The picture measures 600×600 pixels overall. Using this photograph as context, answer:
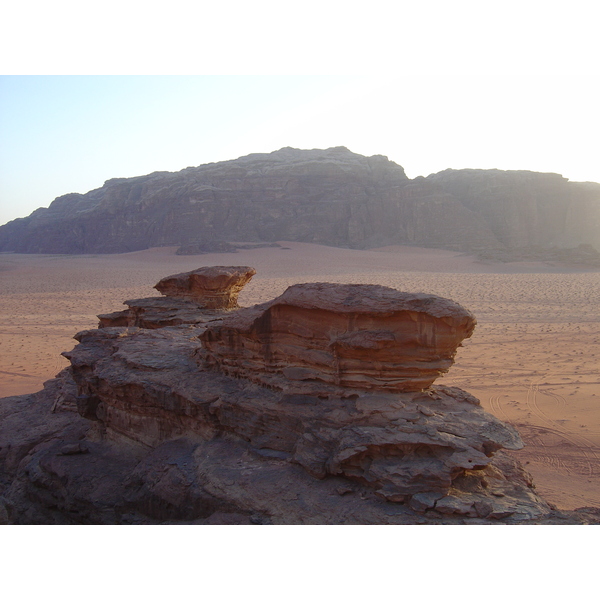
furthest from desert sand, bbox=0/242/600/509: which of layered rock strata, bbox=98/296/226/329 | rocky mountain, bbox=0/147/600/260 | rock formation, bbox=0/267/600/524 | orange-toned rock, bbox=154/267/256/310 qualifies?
orange-toned rock, bbox=154/267/256/310

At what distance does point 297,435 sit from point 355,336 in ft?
3.83

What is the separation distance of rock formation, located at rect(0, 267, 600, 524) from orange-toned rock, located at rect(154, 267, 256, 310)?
12.0 feet

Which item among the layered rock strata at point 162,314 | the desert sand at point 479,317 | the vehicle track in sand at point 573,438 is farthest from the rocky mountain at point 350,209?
the vehicle track in sand at point 573,438

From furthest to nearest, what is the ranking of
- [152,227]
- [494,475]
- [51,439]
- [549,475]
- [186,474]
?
[152,227]
[51,439]
[549,475]
[186,474]
[494,475]

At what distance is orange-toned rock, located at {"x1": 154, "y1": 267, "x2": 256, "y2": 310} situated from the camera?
10336 mm

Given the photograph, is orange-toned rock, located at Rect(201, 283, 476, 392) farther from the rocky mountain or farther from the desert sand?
the rocky mountain

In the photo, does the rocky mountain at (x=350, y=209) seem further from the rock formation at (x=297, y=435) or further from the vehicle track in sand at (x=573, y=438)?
the rock formation at (x=297, y=435)

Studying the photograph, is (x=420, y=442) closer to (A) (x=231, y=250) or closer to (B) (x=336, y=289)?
(B) (x=336, y=289)

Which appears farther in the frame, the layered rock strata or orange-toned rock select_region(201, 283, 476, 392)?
the layered rock strata

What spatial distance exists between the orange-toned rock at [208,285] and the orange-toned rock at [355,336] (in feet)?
15.6

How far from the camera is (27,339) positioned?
54.9 ft

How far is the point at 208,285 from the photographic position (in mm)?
10383

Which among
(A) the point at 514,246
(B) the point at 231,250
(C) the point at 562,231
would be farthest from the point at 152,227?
(C) the point at 562,231

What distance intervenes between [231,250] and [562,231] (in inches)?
1364
